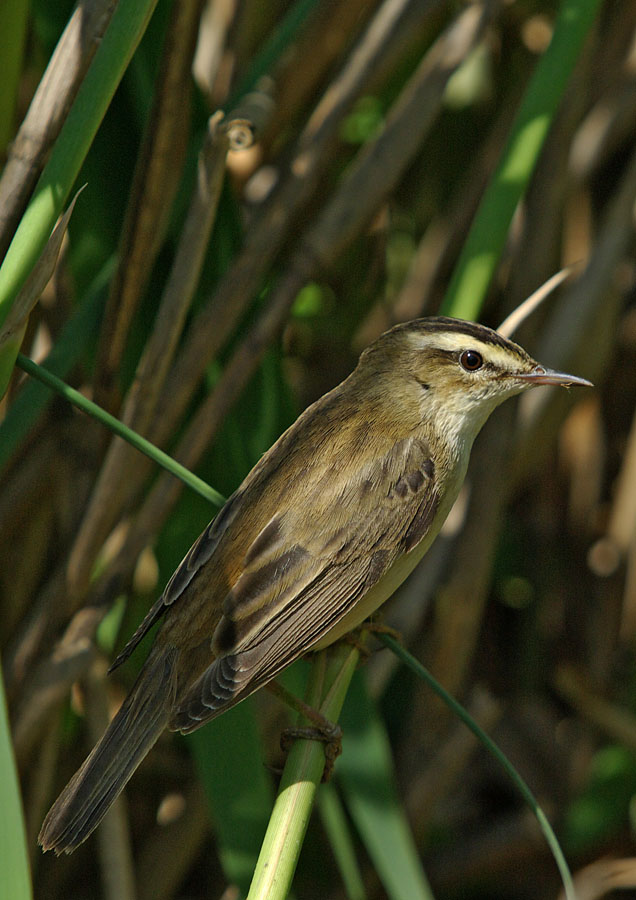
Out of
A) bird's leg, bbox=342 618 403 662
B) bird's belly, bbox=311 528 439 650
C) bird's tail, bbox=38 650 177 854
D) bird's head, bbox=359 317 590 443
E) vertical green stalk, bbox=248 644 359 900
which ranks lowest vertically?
bird's tail, bbox=38 650 177 854

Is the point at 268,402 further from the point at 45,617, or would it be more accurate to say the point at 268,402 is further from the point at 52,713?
the point at 52,713

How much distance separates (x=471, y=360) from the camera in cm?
247

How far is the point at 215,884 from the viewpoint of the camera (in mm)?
3182

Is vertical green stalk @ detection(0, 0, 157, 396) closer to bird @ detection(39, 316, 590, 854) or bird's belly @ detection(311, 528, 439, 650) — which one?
bird @ detection(39, 316, 590, 854)

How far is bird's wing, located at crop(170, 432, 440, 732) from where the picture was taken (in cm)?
207

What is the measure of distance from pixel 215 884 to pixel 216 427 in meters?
1.70

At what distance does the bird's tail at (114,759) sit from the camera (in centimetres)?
188

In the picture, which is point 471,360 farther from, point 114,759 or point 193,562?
point 114,759

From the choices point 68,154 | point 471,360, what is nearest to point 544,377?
point 471,360

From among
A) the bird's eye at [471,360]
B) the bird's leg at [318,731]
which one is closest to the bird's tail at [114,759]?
the bird's leg at [318,731]

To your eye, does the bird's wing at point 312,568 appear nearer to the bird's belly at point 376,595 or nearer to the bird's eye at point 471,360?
the bird's belly at point 376,595

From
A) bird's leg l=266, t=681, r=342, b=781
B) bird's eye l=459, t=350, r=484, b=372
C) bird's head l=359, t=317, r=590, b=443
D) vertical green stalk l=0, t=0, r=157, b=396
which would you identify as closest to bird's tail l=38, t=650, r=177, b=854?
bird's leg l=266, t=681, r=342, b=781

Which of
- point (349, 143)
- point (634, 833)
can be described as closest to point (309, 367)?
point (349, 143)

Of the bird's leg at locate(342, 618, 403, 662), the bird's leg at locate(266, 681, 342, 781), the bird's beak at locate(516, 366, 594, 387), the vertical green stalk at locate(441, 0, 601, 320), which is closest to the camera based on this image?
the bird's leg at locate(266, 681, 342, 781)
